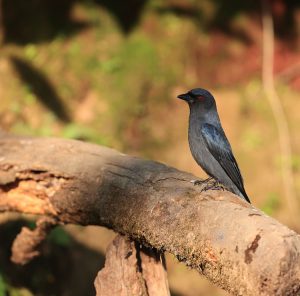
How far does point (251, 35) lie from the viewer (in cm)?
1165

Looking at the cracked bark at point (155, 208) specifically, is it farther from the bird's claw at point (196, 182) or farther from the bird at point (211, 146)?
the bird at point (211, 146)

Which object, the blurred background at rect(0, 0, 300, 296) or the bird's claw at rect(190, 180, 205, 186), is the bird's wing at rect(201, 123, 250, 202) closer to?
the bird's claw at rect(190, 180, 205, 186)

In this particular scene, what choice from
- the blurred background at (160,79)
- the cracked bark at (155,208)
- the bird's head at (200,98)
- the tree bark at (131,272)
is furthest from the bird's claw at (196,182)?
the blurred background at (160,79)

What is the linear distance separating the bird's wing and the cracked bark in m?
0.66

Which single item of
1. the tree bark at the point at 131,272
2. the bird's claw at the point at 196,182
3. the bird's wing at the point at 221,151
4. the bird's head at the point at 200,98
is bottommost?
the tree bark at the point at 131,272

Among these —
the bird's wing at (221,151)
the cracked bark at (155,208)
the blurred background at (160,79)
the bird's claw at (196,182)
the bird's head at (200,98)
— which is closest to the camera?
the cracked bark at (155,208)

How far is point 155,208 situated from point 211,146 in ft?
4.01

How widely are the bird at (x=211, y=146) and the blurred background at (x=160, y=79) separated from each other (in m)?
3.36

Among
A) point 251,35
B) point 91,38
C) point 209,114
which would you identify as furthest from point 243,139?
point 209,114

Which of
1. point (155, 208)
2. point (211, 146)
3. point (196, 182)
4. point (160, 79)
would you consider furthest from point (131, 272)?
point (160, 79)

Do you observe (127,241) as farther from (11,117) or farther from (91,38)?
(91,38)

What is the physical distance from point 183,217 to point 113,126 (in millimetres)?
5792

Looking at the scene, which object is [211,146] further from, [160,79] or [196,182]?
[160,79]

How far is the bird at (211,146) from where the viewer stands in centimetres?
562
